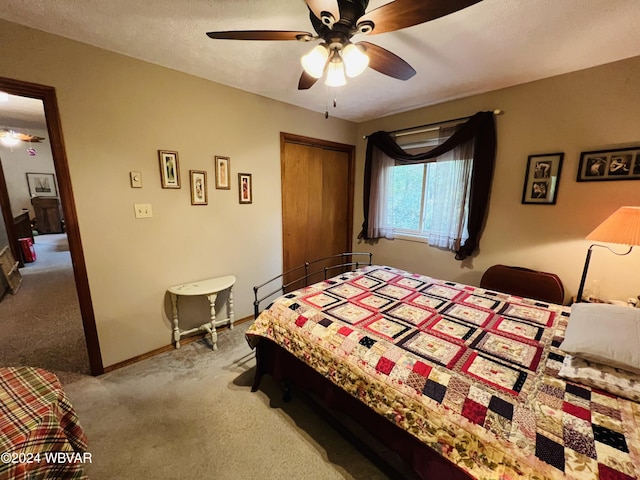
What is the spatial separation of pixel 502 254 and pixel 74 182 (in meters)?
3.81

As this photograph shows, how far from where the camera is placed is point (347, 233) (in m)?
4.00

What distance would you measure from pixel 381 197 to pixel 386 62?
2.11 meters

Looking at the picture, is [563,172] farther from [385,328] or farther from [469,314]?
[385,328]

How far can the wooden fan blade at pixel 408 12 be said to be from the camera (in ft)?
3.39

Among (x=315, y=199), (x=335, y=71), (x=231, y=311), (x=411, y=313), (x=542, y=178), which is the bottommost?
(x=231, y=311)

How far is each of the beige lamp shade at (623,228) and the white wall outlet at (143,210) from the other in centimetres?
343

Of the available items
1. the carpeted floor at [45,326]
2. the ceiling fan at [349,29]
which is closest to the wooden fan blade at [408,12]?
the ceiling fan at [349,29]

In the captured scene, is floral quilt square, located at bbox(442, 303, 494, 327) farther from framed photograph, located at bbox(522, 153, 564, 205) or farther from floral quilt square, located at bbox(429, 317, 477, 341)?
framed photograph, located at bbox(522, 153, 564, 205)

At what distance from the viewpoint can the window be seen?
9.10 ft

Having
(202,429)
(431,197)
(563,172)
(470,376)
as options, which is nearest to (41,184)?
(202,429)

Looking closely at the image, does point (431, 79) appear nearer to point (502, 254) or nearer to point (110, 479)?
point (502, 254)

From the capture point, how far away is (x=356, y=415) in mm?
1378

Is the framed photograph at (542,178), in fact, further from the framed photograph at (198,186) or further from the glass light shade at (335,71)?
the framed photograph at (198,186)

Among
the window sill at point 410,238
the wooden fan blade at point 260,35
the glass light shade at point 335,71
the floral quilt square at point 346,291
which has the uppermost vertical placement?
the wooden fan blade at point 260,35
